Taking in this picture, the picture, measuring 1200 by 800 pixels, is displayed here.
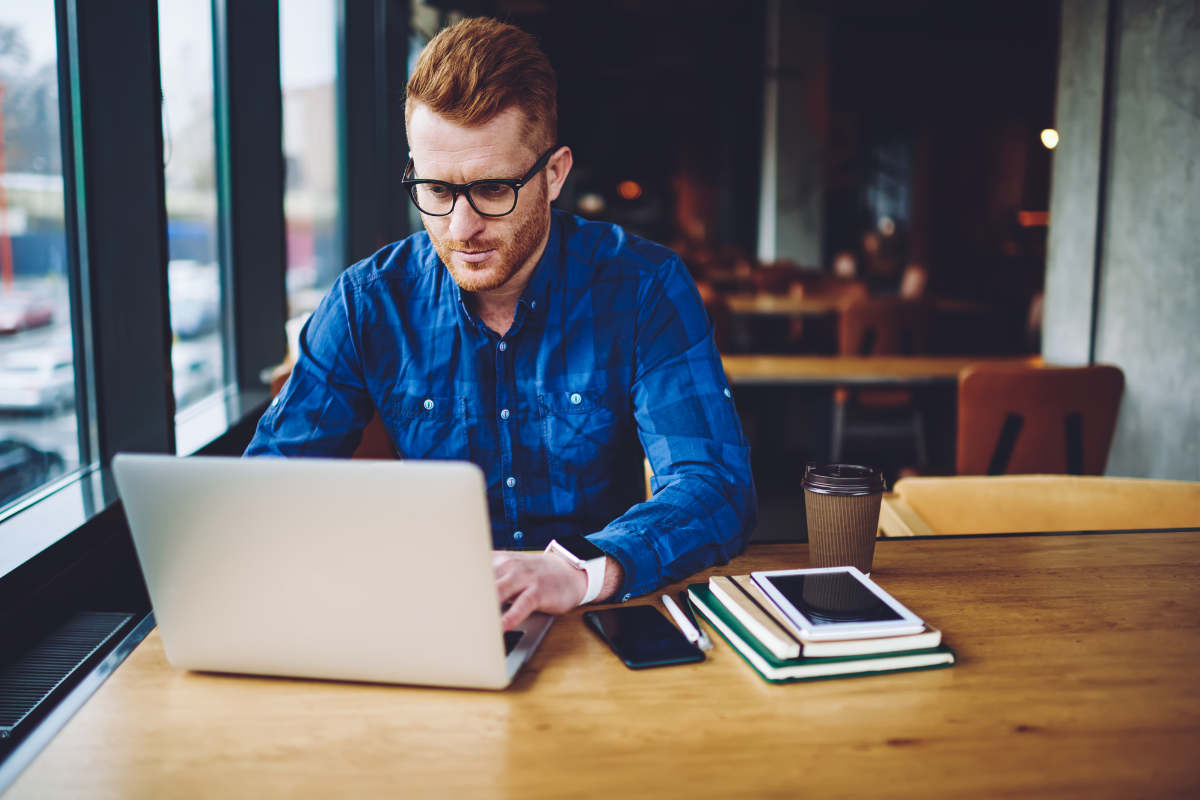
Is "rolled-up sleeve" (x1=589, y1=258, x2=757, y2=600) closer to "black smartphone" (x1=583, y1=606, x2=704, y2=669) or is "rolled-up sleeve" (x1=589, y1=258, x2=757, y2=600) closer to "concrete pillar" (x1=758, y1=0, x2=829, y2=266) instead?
"black smartphone" (x1=583, y1=606, x2=704, y2=669)

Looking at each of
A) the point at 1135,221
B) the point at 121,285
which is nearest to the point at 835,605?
the point at 121,285

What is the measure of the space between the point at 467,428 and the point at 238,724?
30.7 inches

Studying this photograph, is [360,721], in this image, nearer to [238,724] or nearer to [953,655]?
[238,724]

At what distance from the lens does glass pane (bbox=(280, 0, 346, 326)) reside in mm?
4121

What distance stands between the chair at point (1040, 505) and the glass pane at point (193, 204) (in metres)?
2.13

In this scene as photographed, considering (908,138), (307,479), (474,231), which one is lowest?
(307,479)

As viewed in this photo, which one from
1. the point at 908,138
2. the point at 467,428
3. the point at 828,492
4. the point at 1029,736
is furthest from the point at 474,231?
the point at 908,138

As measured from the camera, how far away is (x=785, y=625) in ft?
3.51

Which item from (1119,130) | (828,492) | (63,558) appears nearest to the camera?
(828,492)

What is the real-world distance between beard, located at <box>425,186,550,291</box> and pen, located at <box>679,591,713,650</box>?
1.95 ft

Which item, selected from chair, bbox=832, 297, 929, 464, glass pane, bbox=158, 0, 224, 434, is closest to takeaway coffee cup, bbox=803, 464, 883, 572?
glass pane, bbox=158, 0, 224, 434

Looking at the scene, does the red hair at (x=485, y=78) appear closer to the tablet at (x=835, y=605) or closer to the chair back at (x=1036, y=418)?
the tablet at (x=835, y=605)

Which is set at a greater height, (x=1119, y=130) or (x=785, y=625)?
(x=1119, y=130)

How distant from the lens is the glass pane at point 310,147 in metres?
4.12
